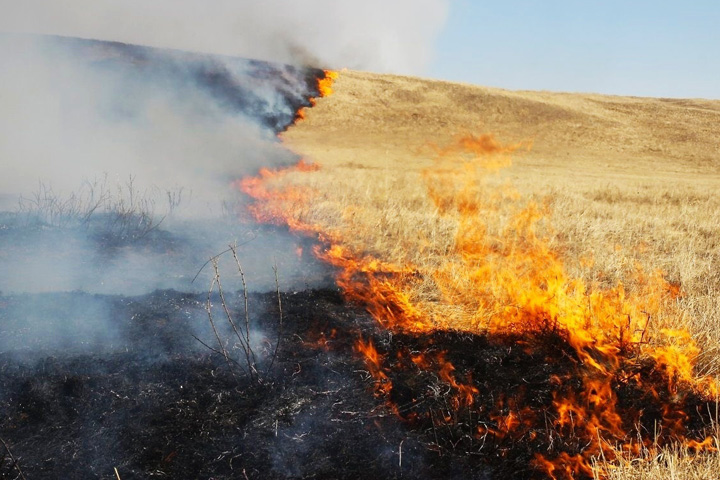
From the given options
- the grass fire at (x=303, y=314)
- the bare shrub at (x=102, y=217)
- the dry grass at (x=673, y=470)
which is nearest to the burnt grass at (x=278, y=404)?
the grass fire at (x=303, y=314)

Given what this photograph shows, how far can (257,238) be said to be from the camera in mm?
8227

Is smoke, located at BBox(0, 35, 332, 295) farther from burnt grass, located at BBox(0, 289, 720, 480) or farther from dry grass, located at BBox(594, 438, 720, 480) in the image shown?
dry grass, located at BBox(594, 438, 720, 480)

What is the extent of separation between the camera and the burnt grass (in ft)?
10.7

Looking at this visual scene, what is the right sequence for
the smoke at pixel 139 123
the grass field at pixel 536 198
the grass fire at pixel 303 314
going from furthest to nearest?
the smoke at pixel 139 123 < the grass field at pixel 536 198 < the grass fire at pixel 303 314

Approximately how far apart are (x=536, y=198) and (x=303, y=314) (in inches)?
394

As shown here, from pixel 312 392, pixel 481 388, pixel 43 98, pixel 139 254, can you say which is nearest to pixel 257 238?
pixel 139 254

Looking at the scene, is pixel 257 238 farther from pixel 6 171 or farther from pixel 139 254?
pixel 6 171

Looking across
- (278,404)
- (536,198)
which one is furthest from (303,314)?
(536,198)

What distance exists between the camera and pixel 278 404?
151 inches

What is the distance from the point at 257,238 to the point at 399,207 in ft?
12.3

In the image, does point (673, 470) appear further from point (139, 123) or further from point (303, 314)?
point (139, 123)

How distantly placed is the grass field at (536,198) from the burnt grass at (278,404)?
2.43ft

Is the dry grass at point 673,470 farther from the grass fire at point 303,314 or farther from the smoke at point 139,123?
the smoke at point 139,123

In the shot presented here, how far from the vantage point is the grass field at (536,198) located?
6.19 meters
